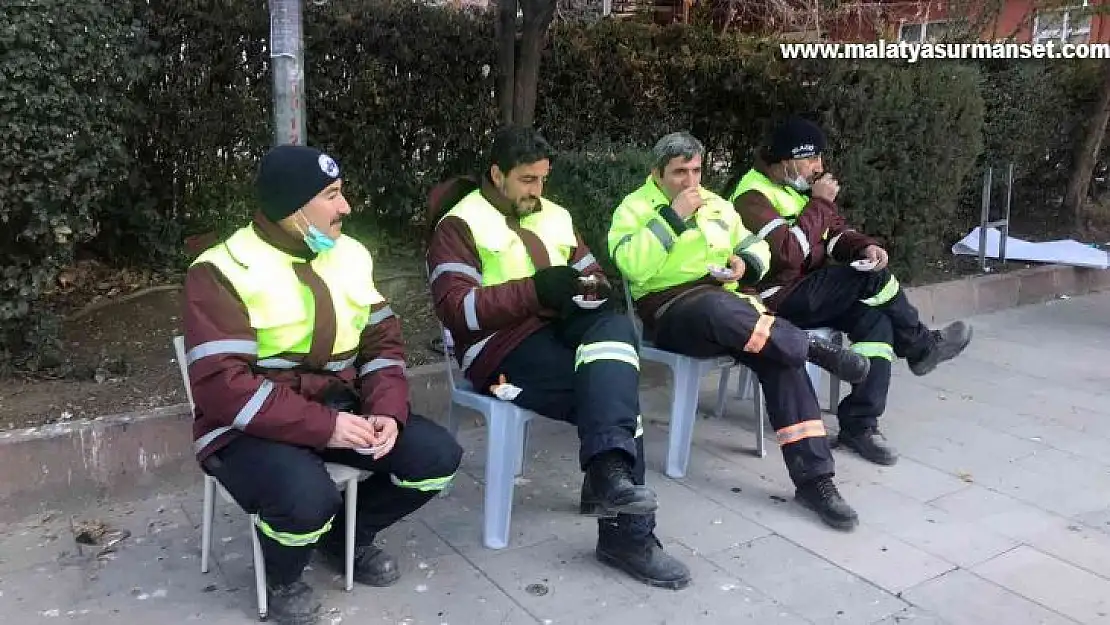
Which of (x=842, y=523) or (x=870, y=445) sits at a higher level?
(x=870, y=445)

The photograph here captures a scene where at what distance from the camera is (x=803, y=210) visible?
4.40 m

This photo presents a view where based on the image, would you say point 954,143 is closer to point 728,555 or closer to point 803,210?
point 803,210

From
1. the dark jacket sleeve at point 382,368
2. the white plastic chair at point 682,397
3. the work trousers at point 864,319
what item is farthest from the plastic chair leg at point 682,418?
the dark jacket sleeve at point 382,368

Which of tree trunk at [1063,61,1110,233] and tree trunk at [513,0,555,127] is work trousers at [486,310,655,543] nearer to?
tree trunk at [513,0,555,127]

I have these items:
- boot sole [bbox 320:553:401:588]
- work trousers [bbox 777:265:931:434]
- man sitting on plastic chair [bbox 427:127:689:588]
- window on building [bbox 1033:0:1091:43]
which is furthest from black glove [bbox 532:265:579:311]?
window on building [bbox 1033:0:1091:43]

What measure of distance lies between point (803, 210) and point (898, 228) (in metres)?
2.62

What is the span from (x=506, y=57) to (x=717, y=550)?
3.33 m

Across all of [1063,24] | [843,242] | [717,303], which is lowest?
[717,303]

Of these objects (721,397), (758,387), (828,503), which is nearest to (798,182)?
(758,387)

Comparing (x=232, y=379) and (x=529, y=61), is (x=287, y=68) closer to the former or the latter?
(x=232, y=379)

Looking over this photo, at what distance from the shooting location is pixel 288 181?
8.96 ft

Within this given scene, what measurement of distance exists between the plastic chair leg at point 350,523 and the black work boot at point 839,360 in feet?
6.14

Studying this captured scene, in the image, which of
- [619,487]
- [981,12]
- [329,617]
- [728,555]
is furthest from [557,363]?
[981,12]

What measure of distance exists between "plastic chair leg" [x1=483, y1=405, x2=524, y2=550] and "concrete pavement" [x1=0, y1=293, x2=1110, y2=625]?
78 mm
